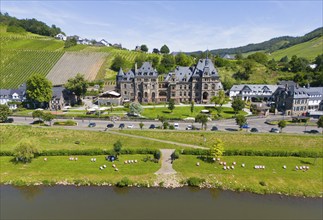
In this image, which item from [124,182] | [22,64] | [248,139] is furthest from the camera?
[22,64]

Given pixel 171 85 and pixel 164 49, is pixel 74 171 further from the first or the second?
pixel 164 49

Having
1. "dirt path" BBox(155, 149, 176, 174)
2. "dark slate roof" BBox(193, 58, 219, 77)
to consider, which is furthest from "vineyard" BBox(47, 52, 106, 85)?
"dirt path" BBox(155, 149, 176, 174)

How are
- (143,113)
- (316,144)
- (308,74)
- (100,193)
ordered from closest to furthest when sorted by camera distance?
(100,193), (316,144), (143,113), (308,74)

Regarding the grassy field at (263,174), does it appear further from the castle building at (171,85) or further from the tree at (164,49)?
the tree at (164,49)

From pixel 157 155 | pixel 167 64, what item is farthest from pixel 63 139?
pixel 167 64

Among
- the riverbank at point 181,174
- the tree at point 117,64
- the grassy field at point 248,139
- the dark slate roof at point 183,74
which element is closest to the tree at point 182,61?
the tree at point 117,64

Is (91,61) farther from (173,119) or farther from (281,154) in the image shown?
(281,154)

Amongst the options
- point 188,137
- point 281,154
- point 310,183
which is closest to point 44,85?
point 188,137
